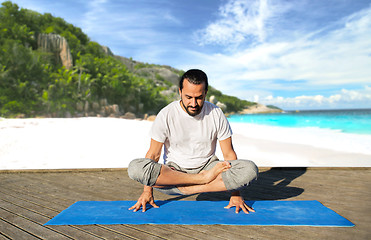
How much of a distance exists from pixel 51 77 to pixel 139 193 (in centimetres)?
2466

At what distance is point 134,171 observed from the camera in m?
1.89

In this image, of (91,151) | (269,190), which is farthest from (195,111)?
(91,151)

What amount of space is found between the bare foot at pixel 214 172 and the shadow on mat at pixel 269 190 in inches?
20.9

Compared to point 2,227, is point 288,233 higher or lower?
higher

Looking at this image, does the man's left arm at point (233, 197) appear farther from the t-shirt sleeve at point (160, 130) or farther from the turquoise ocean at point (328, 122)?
the turquoise ocean at point (328, 122)

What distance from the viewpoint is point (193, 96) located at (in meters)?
2.00

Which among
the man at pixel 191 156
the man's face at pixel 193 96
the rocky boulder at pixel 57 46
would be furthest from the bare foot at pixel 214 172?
the rocky boulder at pixel 57 46

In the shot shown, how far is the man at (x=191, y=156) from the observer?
190 cm

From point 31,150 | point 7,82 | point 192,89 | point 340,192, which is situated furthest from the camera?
point 7,82

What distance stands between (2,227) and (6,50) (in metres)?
24.1

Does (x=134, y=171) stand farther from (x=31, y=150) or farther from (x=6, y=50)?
(x=6, y=50)

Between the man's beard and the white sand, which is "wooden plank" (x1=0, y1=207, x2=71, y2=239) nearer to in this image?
the man's beard

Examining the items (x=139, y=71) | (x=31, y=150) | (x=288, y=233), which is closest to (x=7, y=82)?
(x=31, y=150)

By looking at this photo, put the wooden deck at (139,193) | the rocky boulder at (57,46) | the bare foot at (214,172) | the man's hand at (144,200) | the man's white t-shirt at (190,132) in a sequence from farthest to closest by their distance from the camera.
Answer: the rocky boulder at (57,46), the man's white t-shirt at (190,132), the man's hand at (144,200), the bare foot at (214,172), the wooden deck at (139,193)
